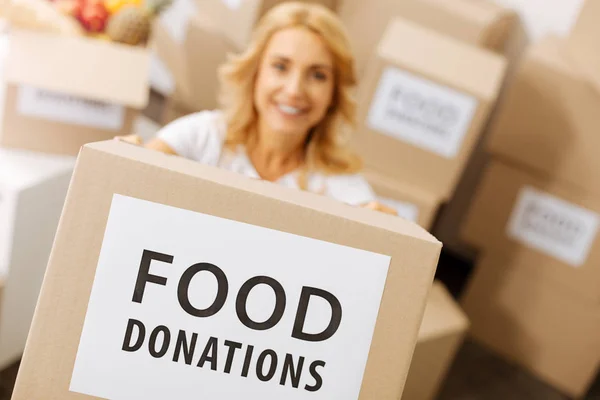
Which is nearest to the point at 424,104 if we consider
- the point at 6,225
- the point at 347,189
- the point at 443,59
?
the point at 443,59

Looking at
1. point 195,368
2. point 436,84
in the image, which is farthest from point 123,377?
point 436,84

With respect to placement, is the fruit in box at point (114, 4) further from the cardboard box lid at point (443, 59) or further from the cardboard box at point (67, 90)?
the cardboard box lid at point (443, 59)

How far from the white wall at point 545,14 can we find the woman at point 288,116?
1.03 metres

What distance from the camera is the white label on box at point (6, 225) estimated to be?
128 centimetres

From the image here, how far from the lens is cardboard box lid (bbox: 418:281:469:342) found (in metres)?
1.46

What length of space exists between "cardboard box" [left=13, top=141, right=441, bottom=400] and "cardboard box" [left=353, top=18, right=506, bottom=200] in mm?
835

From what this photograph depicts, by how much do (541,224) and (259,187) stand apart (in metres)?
1.29

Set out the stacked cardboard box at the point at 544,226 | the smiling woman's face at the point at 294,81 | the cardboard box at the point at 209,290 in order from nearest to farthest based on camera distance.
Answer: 1. the cardboard box at the point at 209,290
2. the smiling woman's face at the point at 294,81
3. the stacked cardboard box at the point at 544,226

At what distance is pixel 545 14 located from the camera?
6.43 feet

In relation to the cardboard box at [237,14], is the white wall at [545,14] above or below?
above

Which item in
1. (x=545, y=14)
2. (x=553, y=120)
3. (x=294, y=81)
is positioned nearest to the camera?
(x=294, y=81)

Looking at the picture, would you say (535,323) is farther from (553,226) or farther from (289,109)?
(289,109)

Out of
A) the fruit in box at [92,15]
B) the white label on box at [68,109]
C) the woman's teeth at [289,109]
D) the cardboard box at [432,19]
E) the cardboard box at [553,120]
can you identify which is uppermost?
the cardboard box at [432,19]

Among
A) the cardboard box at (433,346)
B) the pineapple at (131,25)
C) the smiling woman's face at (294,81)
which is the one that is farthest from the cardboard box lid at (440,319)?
the pineapple at (131,25)
